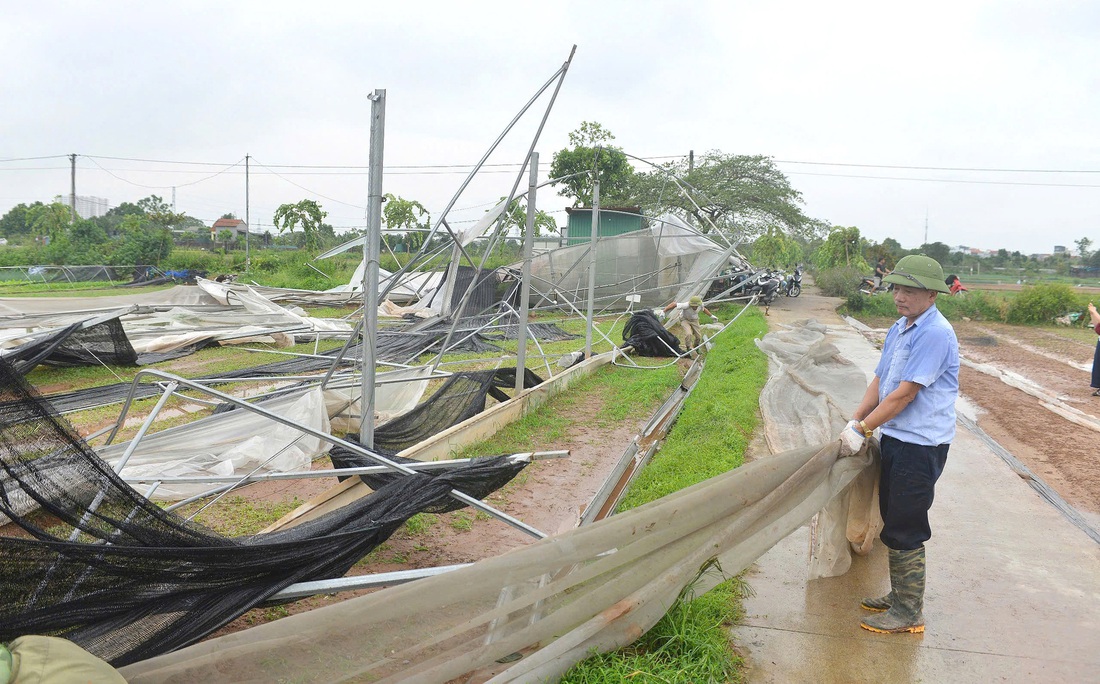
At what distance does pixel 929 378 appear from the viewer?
117 inches

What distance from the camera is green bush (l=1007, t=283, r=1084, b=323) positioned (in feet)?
62.6

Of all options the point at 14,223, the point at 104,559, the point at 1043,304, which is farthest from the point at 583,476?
the point at 14,223

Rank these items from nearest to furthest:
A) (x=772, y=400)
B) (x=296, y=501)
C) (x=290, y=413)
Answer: (x=296, y=501) < (x=290, y=413) < (x=772, y=400)

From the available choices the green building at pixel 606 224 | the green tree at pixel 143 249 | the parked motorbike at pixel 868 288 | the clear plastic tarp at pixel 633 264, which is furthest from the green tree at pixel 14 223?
the parked motorbike at pixel 868 288

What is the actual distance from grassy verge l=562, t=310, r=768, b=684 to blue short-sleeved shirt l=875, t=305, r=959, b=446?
109 centimetres

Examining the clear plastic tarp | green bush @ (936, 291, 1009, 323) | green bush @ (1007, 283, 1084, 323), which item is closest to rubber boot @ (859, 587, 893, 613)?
the clear plastic tarp

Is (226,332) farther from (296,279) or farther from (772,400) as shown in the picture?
(296,279)

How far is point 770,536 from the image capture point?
310cm

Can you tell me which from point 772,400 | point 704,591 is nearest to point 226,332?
point 772,400

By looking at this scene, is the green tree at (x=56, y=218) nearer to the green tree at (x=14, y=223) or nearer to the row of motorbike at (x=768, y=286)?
the row of motorbike at (x=768, y=286)

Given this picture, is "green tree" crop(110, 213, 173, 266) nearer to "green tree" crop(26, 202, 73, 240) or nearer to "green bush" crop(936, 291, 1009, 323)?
"green tree" crop(26, 202, 73, 240)

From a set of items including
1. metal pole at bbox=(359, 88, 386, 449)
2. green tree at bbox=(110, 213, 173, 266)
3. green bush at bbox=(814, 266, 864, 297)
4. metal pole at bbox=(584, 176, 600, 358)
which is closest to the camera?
metal pole at bbox=(359, 88, 386, 449)

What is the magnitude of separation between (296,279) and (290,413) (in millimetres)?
20487

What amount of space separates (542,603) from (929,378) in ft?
5.85
